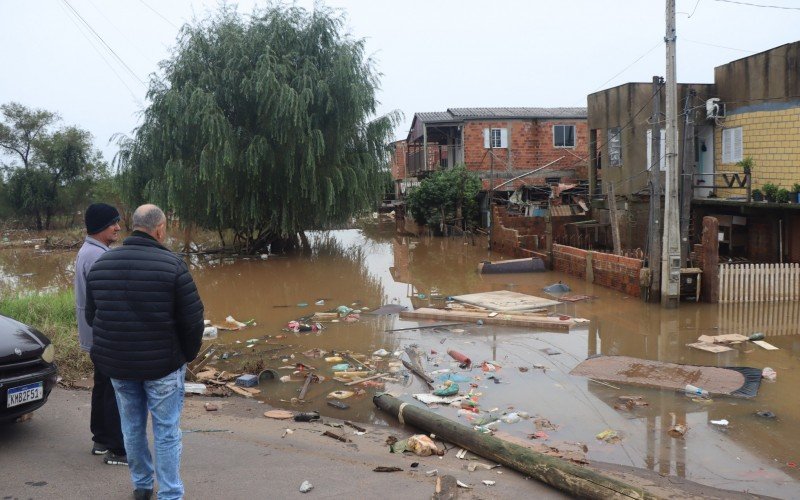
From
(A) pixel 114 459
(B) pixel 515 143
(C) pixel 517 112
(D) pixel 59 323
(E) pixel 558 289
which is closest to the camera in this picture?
(A) pixel 114 459

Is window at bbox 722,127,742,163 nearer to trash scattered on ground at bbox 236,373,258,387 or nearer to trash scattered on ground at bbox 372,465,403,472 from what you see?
trash scattered on ground at bbox 236,373,258,387

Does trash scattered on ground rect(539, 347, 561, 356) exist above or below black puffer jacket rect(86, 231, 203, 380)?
below

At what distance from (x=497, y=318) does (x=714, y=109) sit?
11.4m

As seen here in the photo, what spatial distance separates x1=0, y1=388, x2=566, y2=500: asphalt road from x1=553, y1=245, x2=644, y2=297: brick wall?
10619 millimetres

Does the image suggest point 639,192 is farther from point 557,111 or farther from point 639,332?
point 557,111

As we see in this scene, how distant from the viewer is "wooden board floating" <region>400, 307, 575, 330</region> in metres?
11.9

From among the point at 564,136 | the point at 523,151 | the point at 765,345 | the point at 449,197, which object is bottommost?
the point at 765,345

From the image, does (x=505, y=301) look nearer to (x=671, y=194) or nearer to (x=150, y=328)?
(x=671, y=194)

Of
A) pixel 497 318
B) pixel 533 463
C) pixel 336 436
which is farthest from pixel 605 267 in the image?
pixel 533 463

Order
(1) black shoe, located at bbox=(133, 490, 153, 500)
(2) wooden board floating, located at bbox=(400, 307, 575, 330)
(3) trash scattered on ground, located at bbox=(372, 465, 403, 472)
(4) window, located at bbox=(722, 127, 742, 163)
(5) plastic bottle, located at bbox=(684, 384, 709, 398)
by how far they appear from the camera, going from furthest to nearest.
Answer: (4) window, located at bbox=(722, 127, 742, 163) → (2) wooden board floating, located at bbox=(400, 307, 575, 330) → (5) plastic bottle, located at bbox=(684, 384, 709, 398) → (3) trash scattered on ground, located at bbox=(372, 465, 403, 472) → (1) black shoe, located at bbox=(133, 490, 153, 500)

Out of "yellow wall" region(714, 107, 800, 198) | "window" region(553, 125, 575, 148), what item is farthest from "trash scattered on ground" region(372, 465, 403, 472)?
"window" region(553, 125, 575, 148)

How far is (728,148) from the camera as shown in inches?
760

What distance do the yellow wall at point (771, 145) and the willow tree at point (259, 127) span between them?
12276 mm

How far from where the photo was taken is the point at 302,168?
23000mm
